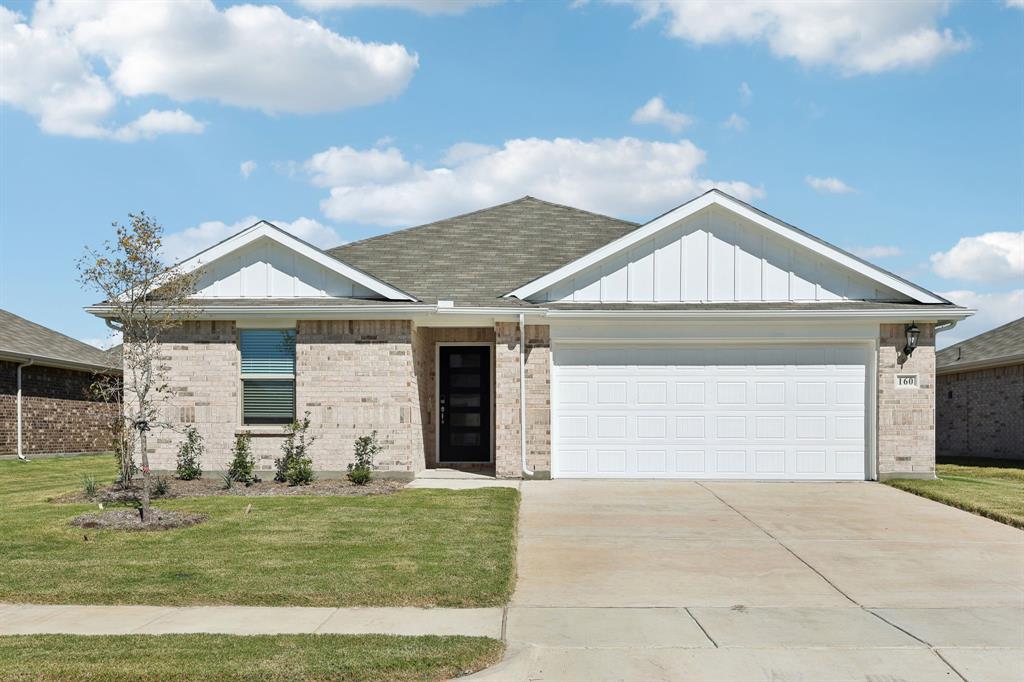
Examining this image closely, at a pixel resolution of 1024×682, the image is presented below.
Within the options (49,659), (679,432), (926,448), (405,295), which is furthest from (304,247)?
(926,448)

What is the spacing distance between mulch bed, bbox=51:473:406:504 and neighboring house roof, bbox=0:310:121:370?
738 cm

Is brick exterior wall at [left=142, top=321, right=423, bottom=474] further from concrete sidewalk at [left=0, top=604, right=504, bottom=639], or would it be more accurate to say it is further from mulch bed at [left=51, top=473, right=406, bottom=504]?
concrete sidewalk at [left=0, top=604, right=504, bottom=639]

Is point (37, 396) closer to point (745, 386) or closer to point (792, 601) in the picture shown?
point (745, 386)

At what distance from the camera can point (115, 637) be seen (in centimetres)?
626

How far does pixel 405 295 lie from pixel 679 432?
5356mm

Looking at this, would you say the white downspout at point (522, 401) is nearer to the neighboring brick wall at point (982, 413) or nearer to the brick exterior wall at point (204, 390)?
the brick exterior wall at point (204, 390)

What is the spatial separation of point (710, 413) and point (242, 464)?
807 cm

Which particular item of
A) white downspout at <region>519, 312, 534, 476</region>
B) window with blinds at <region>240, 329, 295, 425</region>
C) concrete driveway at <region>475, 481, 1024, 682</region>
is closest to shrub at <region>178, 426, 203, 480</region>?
window with blinds at <region>240, 329, 295, 425</region>

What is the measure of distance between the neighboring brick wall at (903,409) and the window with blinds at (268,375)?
33.6ft

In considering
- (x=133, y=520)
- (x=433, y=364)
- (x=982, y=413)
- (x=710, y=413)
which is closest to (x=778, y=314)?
(x=710, y=413)

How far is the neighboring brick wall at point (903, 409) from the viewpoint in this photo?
15180 millimetres

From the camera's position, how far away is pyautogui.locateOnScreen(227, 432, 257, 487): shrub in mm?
14516

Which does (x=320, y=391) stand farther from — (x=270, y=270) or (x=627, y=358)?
(x=627, y=358)

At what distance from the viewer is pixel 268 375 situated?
1498cm
